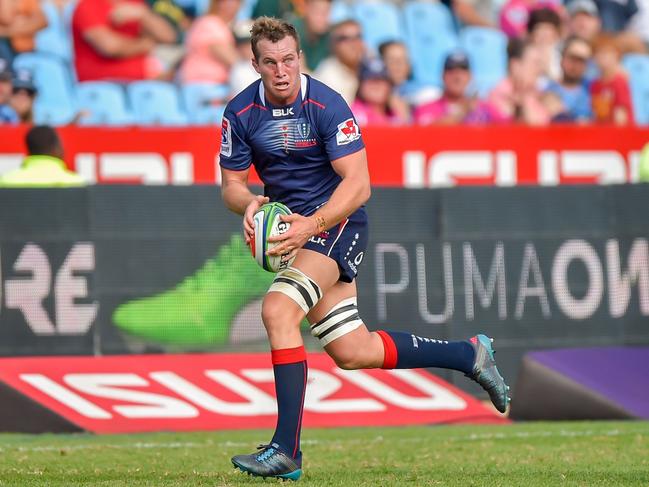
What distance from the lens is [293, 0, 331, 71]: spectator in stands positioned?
51.2ft

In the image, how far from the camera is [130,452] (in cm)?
850

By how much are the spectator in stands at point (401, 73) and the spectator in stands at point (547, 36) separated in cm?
184

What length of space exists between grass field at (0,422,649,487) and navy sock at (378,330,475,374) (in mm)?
581

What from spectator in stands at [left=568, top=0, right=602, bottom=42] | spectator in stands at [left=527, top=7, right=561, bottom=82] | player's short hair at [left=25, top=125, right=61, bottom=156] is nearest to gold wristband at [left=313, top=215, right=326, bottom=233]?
player's short hair at [left=25, top=125, right=61, bottom=156]

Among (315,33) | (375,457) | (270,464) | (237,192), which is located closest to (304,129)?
(237,192)

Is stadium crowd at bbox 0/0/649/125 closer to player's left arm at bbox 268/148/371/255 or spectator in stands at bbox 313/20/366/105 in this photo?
spectator in stands at bbox 313/20/366/105

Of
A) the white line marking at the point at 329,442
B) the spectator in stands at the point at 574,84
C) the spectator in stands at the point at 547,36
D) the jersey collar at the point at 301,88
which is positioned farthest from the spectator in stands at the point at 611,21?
the jersey collar at the point at 301,88

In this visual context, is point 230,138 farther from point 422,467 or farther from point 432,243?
point 432,243

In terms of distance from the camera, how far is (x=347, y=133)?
674cm

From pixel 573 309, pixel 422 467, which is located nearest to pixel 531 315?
pixel 573 309

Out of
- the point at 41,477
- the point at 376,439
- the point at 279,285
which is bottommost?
the point at 376,439

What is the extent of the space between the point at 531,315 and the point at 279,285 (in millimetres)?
5058

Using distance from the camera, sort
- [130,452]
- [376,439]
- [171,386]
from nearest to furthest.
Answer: [130,452] < [376,439] < [171,386]

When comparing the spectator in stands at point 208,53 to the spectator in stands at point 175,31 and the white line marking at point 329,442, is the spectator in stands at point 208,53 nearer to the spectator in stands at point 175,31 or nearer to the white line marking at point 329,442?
the spectator in stands at point 175,31
